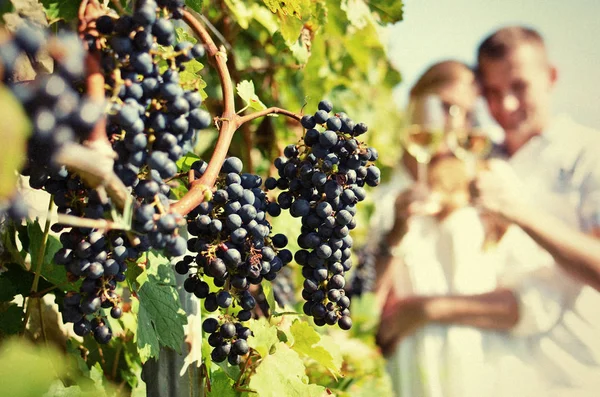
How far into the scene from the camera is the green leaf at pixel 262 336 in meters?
1.04

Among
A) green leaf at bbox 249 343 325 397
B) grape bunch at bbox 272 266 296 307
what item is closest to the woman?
grape bunch at bbox 272 266 296 307

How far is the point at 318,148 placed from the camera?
868 millimetres

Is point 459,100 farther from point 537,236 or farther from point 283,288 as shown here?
point 283,288

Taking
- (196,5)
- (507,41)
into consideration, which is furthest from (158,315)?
(507,41)

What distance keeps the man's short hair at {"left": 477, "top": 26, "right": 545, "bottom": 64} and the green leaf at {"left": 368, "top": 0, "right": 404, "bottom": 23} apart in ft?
7.62

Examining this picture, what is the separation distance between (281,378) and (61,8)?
0.67 m

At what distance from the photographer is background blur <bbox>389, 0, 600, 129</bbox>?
367 cm

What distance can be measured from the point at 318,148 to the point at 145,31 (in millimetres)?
339

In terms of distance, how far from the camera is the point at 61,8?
71cm

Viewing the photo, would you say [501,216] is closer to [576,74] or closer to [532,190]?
[532,190]

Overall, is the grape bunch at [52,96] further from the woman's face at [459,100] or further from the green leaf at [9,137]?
the woman's face at [459,100]

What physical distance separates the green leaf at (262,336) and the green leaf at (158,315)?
0.61ft

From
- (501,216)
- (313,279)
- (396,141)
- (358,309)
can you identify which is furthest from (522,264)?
(313,279)

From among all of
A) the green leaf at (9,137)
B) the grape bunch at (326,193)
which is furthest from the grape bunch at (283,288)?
the green leaf at (9,137)
